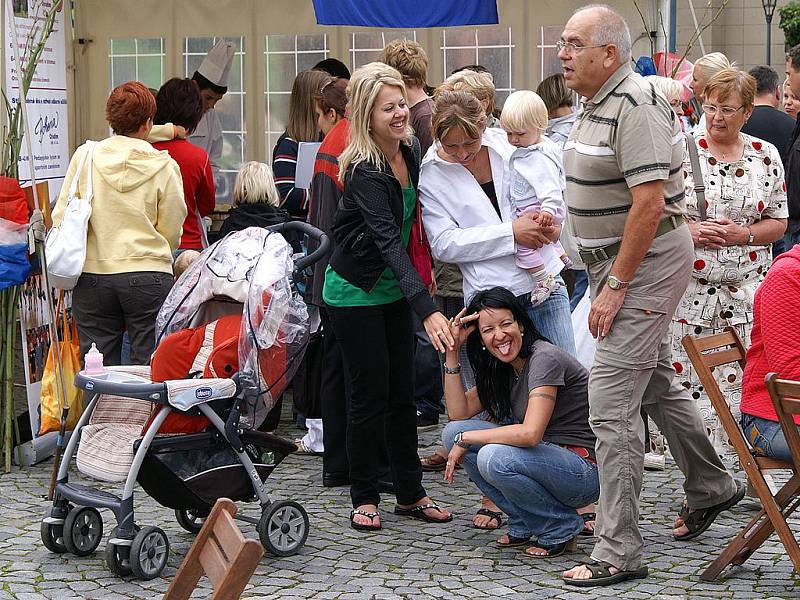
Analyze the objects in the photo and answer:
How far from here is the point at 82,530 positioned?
5.00 metres

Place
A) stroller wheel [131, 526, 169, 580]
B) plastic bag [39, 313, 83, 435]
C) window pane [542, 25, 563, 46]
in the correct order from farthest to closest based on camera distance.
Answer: window pane [542, 25, 563, 46], plastic bag [39, 313, 83, 435], stroller wheel [131, 526, 169, 580]

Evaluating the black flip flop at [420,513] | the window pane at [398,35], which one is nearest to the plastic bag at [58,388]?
the black flip flop at [420,513]

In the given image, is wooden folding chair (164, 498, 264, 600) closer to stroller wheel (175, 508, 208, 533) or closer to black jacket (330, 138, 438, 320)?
black jacket (330, 138, 438, 320)

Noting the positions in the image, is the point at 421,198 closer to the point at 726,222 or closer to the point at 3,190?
the point at 726,222

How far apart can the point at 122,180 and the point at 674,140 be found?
112 inches

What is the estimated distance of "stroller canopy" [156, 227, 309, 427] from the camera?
4.94m

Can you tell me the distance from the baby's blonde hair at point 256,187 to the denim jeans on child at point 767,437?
3373mm

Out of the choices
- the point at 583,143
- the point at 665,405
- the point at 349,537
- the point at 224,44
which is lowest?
the point at 349,537

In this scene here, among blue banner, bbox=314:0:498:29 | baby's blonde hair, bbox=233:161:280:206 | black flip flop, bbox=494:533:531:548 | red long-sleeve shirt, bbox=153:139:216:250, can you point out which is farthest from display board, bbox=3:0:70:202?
black flip flop, bbox=494:533:531:548

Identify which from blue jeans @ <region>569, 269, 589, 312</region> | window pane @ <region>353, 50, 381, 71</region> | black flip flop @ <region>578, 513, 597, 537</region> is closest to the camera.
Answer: black flip flop @ <region>578, 513, 597, 537</region>

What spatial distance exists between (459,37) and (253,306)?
4.38m

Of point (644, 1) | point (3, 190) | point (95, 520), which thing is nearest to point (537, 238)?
point (95, 520)

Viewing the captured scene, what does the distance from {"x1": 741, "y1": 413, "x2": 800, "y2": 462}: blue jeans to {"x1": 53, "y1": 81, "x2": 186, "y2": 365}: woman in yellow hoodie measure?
295cm

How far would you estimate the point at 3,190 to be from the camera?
6.11m
